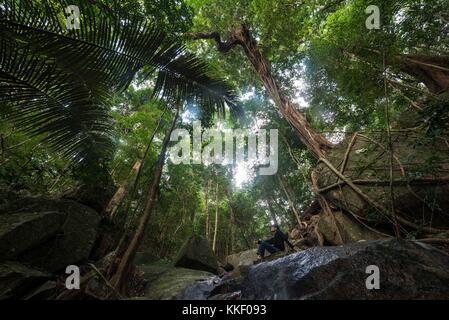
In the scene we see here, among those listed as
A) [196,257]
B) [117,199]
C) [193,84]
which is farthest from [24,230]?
[196,257]

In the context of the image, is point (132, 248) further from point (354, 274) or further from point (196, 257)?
point (196, 257)

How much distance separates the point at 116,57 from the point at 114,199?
493cm

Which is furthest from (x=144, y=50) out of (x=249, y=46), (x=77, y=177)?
(x=249, y=46)

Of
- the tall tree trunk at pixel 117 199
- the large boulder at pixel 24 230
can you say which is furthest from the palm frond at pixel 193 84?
the tall tree trunk at pixel 117 199

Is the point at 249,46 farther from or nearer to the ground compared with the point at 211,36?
nearer to the ground

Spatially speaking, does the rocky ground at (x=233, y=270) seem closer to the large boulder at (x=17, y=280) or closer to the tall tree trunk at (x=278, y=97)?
the large boulder at (x=17, y=280)

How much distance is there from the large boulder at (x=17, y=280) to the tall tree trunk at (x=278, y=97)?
19.3ft

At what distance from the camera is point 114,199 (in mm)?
7035

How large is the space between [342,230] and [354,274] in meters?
3.72

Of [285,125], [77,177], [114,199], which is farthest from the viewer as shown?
[285,125]

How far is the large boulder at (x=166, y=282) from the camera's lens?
15.2 ft

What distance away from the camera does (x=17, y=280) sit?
3.52 meters
